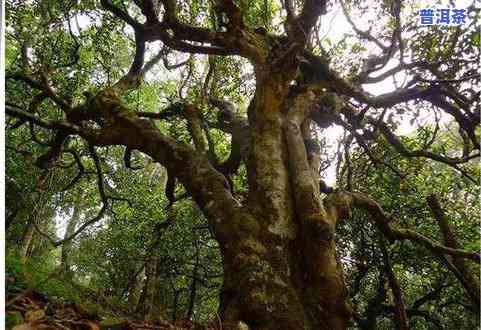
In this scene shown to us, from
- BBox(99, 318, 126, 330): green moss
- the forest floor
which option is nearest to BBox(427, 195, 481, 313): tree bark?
the forest floor

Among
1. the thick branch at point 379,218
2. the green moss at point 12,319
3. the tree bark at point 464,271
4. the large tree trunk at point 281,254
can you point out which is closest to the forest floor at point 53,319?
the green moss at point 12,319

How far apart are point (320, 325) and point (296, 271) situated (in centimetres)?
51

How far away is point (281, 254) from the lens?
12.0ft

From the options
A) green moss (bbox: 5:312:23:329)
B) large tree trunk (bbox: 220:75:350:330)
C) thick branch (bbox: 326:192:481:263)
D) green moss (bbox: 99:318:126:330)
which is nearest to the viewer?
green moss (bbox: 5:312:23:329)

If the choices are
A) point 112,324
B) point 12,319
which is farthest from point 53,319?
point 112,324

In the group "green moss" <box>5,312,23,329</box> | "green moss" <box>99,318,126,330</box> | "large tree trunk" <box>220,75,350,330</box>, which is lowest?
"green moss" <box>5,312,23,329</box>

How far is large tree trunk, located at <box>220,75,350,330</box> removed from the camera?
10.8 ft

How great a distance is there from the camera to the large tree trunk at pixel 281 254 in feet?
10.8

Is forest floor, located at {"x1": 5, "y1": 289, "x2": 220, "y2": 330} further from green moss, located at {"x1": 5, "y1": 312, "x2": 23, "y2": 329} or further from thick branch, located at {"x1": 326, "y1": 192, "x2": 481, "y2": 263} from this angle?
thick branch, located at {"x1": 326, "y1": 192, "x2": 481, "y2": 263}

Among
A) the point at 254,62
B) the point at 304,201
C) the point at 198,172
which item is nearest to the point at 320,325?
the point at 304,201

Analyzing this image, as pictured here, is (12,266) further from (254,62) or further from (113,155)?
(113,155)

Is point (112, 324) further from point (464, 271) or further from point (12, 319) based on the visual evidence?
point (464, 271)

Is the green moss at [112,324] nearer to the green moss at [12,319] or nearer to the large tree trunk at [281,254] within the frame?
the green moss at [12,319]

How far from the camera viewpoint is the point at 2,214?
196cm
